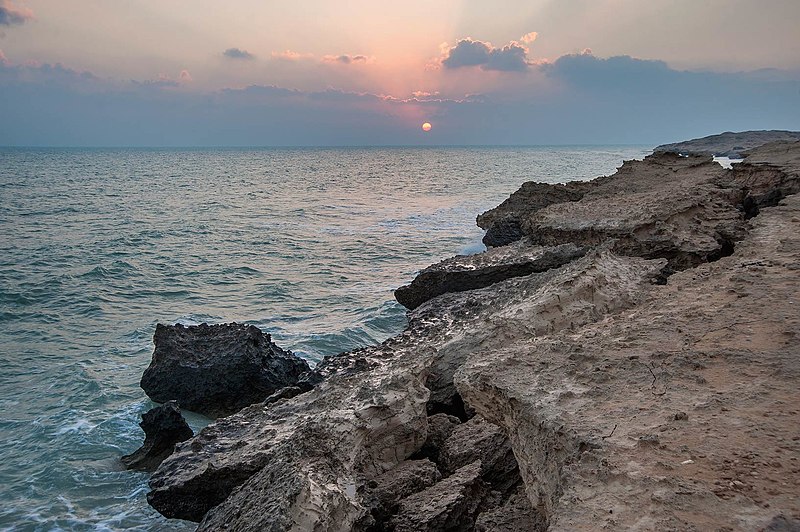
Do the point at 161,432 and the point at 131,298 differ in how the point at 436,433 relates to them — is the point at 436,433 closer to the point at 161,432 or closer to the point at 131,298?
the point at 161,432

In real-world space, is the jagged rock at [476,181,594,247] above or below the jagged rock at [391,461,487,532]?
above

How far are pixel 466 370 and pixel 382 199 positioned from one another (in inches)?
1420

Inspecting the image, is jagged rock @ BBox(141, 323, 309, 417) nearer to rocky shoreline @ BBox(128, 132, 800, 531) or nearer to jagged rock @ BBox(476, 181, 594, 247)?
rocky shoreline @ BBox(128, 132, 800, 531)

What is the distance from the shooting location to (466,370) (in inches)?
206

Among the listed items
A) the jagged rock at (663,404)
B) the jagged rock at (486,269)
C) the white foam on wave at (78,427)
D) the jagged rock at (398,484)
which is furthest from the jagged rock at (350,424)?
the white foam on wave at (78,427)

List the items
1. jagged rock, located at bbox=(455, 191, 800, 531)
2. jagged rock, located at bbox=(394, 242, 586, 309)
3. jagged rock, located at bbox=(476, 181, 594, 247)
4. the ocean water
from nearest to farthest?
jagged rock, located at bbox=(455, 191, 800, 531) < the ocean water < jagged rock, located at bbox=(394, 242, 586, 309) < jagged rock, located at bbox=(476, 181, 594, 247)

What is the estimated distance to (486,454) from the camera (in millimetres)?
5445

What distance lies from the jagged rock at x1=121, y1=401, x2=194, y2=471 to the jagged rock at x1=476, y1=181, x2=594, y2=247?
1039cm

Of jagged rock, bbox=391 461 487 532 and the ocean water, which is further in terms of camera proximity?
the ocean water

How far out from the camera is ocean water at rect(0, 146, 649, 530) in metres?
7.55

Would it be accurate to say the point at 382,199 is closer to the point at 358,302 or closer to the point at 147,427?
the point at 358,302

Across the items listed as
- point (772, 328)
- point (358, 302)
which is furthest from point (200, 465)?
point (358, 302)

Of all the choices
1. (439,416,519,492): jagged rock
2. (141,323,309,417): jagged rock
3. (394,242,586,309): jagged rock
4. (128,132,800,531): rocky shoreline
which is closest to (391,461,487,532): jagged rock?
(128,132,800,531): rocky shoreline

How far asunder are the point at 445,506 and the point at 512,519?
57 cm
